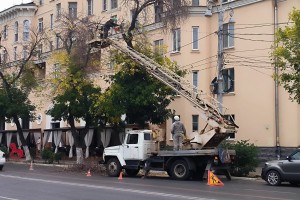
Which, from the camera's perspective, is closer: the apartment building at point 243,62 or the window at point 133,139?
the window at point 133,139

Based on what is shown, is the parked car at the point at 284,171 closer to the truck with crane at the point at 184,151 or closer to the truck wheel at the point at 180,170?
the truck with crane at the point at 184,151

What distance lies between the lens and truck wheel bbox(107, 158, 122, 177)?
25484mm

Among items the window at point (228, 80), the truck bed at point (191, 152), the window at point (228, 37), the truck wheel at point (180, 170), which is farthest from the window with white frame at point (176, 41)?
the truck wheel at point (180, 170)

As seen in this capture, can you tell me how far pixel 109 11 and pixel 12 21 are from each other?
17968 mm

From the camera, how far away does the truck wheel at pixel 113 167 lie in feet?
83.6

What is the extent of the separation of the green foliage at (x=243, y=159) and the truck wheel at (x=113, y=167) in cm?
534

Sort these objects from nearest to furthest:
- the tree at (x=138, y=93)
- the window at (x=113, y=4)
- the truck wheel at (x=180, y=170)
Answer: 1. the truck wheel at (x=180, y=170)
2. the tree at (x=138, y=93)
3. the window at (x=113, y=4)

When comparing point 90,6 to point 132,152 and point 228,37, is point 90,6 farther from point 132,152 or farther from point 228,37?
point 132,152

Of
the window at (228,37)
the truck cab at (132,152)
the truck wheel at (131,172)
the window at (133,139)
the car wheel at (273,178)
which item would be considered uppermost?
the window at (228,37)

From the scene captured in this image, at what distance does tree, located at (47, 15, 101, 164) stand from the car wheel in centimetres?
1416

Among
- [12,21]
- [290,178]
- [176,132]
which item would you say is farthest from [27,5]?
[290,178]

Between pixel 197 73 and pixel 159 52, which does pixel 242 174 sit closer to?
pixel 159 52

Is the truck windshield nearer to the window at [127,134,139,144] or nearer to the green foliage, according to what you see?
the window at [127,134,139,144]

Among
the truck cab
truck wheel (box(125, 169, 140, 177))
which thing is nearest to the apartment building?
the truck cab
